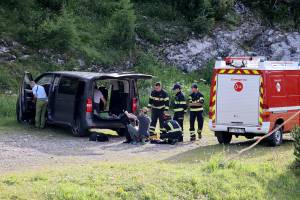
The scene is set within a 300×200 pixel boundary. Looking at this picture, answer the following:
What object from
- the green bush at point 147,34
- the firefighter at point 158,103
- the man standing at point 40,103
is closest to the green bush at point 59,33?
the green bush at point 147,34

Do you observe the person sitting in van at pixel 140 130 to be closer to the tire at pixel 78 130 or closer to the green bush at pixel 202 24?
the tire at pixel 78 130

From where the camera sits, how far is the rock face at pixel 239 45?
30.2 m

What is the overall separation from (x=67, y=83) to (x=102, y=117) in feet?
4.62

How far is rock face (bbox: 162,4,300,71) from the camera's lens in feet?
99.0

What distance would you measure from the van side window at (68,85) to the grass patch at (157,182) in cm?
522

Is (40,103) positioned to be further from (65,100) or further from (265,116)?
(265,116)

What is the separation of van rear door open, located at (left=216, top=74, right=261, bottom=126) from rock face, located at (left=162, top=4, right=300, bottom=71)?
40.1 ft

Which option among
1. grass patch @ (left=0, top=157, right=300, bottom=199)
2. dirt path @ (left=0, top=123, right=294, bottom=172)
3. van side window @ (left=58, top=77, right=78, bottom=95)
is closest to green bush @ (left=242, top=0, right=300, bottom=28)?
dirt path @ (left=0, top=123, right=294, bottom=172)

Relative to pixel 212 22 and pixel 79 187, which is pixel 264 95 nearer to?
pixel 79 187

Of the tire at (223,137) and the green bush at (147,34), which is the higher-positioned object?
the green bush at (147,34)

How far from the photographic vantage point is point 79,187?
10.9m

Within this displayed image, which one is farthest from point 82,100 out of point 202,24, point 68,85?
point 202,24

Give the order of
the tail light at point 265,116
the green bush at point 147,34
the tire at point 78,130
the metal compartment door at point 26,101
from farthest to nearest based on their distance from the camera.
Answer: the green bush at point 147,34 → the metal compartment door at point 26,101 → the tire at point 78,130 → the tail light at point 265,116

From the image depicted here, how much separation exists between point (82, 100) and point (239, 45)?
15883 millimetres
